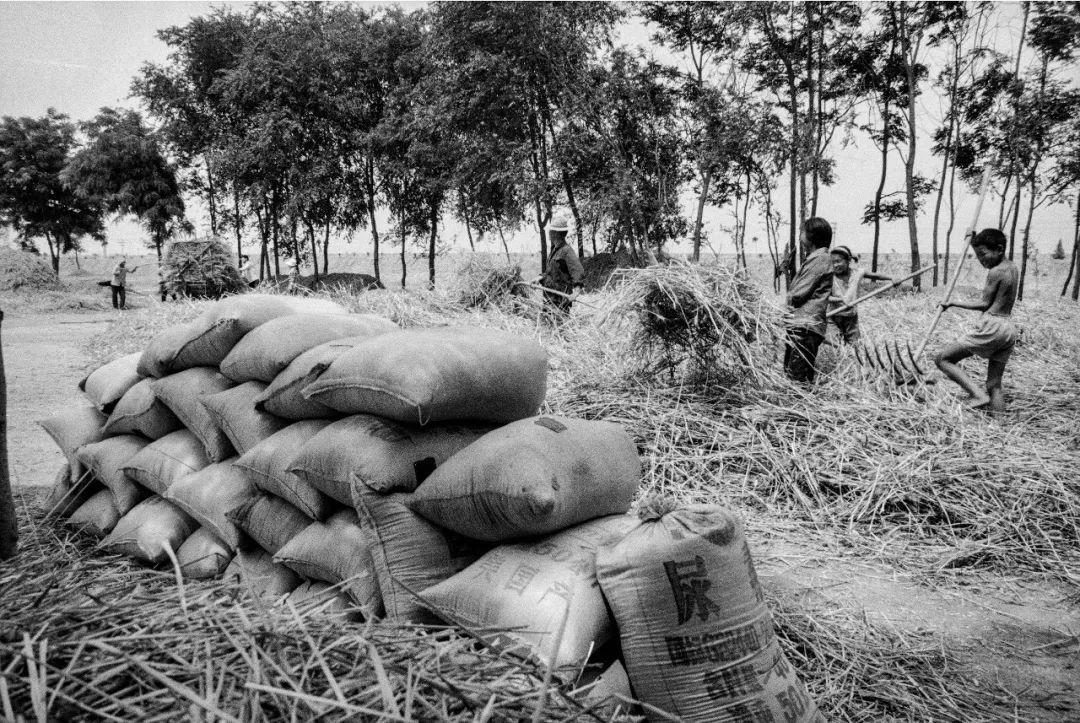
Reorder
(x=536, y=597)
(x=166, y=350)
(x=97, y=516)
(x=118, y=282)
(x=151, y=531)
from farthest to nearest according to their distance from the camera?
1. (x=118, y=282)
2. (x=97, y=516)
3. (x=166, y=350)
4. (x=151, y=531)
5. (x=536, y=597)

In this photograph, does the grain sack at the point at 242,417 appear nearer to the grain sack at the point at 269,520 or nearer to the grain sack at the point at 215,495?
the grain sack at the point at 215,495

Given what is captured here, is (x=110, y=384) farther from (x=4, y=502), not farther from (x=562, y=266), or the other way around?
(x=562, y=266)

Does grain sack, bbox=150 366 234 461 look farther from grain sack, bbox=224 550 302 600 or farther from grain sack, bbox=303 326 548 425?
grain sack, bbox=303 326 548 425

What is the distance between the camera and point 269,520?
8.07ft

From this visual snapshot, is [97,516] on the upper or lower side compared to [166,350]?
lower

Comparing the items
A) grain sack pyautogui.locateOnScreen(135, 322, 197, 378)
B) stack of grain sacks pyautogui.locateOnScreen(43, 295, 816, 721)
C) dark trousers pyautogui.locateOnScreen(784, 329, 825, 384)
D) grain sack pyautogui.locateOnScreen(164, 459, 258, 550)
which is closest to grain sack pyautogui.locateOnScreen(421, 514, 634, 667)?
stack of grain sacks pyautogui.locateOnScreen(43, 295, 816, 721)

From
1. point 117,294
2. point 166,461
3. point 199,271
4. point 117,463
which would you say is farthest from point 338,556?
point 117,294

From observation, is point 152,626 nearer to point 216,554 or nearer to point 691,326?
point 216,554

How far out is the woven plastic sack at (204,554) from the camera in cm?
253

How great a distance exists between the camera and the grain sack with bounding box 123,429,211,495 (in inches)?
112

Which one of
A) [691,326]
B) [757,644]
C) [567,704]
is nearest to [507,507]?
[567,704]

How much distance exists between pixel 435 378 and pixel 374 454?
1.04 ft

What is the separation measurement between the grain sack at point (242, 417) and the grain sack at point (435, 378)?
426mm

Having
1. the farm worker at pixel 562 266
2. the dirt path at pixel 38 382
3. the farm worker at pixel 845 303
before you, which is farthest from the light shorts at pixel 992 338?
the dirt path at pixel 38 382
